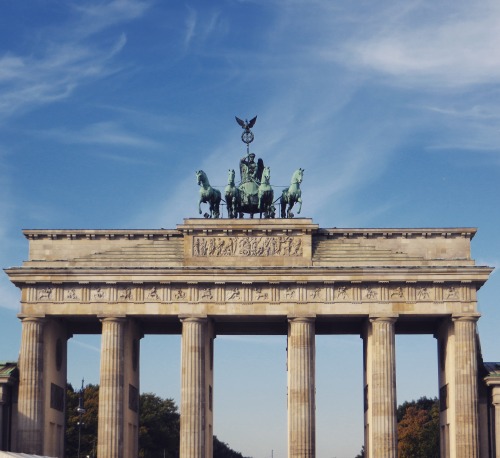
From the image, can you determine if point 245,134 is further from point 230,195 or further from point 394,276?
point 394,276

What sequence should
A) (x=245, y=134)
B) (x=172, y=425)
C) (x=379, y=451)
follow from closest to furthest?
(x=379, y=451), (x=245, y=134), (x=172, y=425)

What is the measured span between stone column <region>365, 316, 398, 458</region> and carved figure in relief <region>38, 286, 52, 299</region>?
855 inches

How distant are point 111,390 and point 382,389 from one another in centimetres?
1792

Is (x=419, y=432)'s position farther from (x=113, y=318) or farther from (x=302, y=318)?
Answer: (x=113, y=318)

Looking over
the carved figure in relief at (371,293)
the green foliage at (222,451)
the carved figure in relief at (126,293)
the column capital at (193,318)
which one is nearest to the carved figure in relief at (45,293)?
the carved figure in relief at (126,293)

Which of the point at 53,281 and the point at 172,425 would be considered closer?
the point at 53,281

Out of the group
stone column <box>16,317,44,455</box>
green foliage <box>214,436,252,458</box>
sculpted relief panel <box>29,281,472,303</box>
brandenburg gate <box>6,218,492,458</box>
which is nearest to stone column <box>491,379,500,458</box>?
brandenburg gate <box>6,218,492,458</box>

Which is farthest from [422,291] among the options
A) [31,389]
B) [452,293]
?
[31,389]

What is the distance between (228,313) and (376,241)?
36.6ft

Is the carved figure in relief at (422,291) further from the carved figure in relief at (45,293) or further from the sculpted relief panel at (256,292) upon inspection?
the carved figure in relief at (45,293)

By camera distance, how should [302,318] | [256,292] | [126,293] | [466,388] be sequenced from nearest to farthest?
[466,388]
[302,318]
[256,292]
[126,293]

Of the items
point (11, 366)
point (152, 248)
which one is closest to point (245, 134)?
point (152, 248)

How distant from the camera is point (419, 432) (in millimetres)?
148250

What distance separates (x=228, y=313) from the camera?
83.9m
